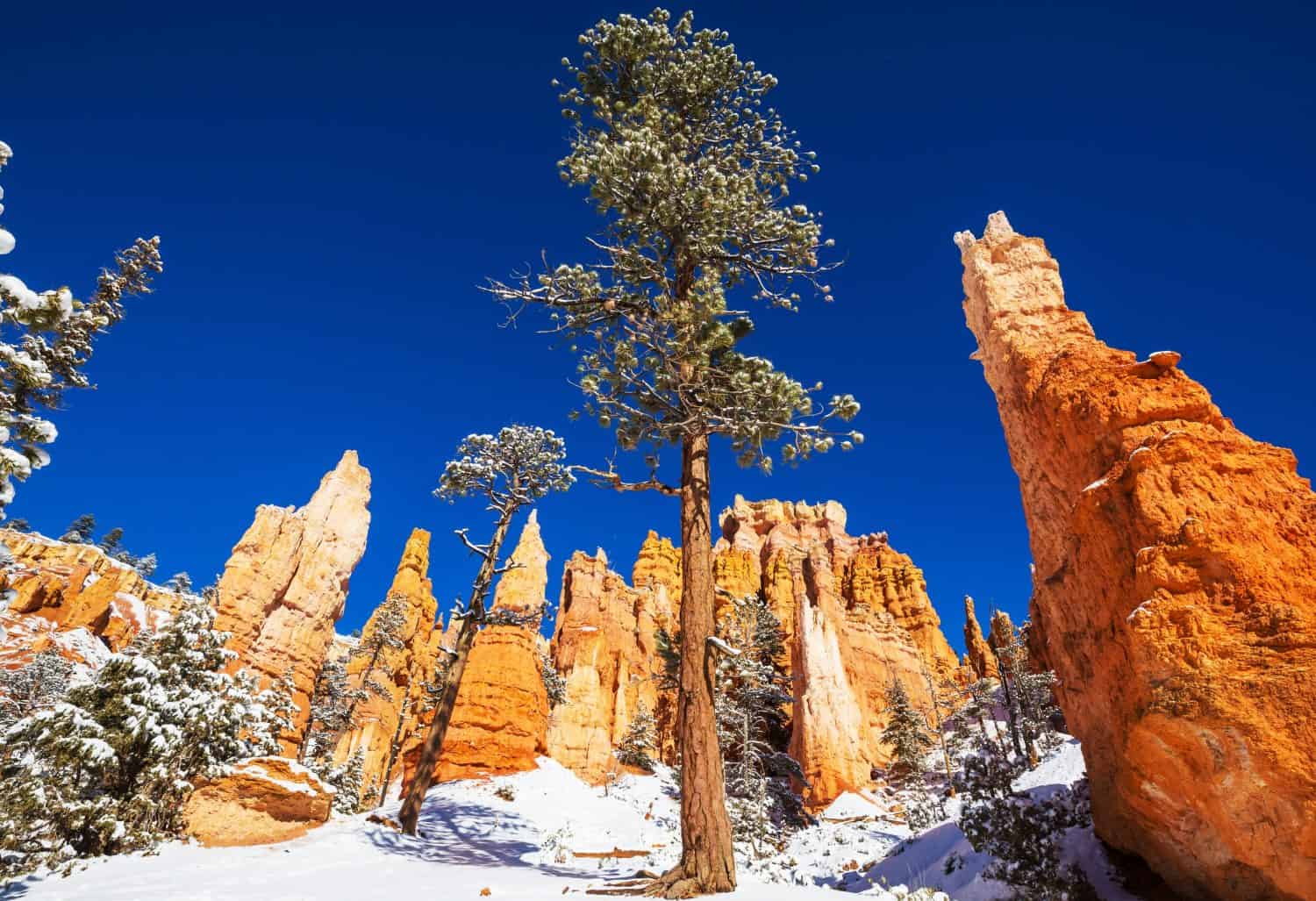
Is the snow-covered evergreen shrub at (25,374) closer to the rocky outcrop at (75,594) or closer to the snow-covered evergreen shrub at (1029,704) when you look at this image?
the snow-covered evergreen shrub at (1029,704)

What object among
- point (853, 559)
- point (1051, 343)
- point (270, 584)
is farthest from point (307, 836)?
point (853, 559)

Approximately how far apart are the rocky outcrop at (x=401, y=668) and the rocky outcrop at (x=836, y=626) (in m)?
31.7

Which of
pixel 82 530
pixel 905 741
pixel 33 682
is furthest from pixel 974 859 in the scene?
pixel 82 530

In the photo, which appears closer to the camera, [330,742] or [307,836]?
[307,836]

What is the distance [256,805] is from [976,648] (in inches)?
2969

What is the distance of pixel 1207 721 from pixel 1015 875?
439 centimetres

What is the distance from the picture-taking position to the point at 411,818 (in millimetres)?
13523

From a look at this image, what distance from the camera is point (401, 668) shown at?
62344mm

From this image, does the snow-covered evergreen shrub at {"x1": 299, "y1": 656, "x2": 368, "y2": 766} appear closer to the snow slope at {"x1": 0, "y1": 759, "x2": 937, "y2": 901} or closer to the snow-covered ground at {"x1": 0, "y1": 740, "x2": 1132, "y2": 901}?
the snow-covered ground at {"x1": 0, "y1": 740, "x2": 1132, "y2": 901}

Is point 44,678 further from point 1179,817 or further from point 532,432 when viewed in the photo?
point 1179,817

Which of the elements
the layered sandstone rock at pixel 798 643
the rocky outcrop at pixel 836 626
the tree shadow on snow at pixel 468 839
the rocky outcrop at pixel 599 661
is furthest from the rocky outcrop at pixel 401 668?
the tree shadow on snow at pixel 468 839

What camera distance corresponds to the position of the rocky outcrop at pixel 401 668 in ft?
188

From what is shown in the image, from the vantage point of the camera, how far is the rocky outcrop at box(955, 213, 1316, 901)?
6051mm

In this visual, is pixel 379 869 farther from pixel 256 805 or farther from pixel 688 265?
pixel 688 265
